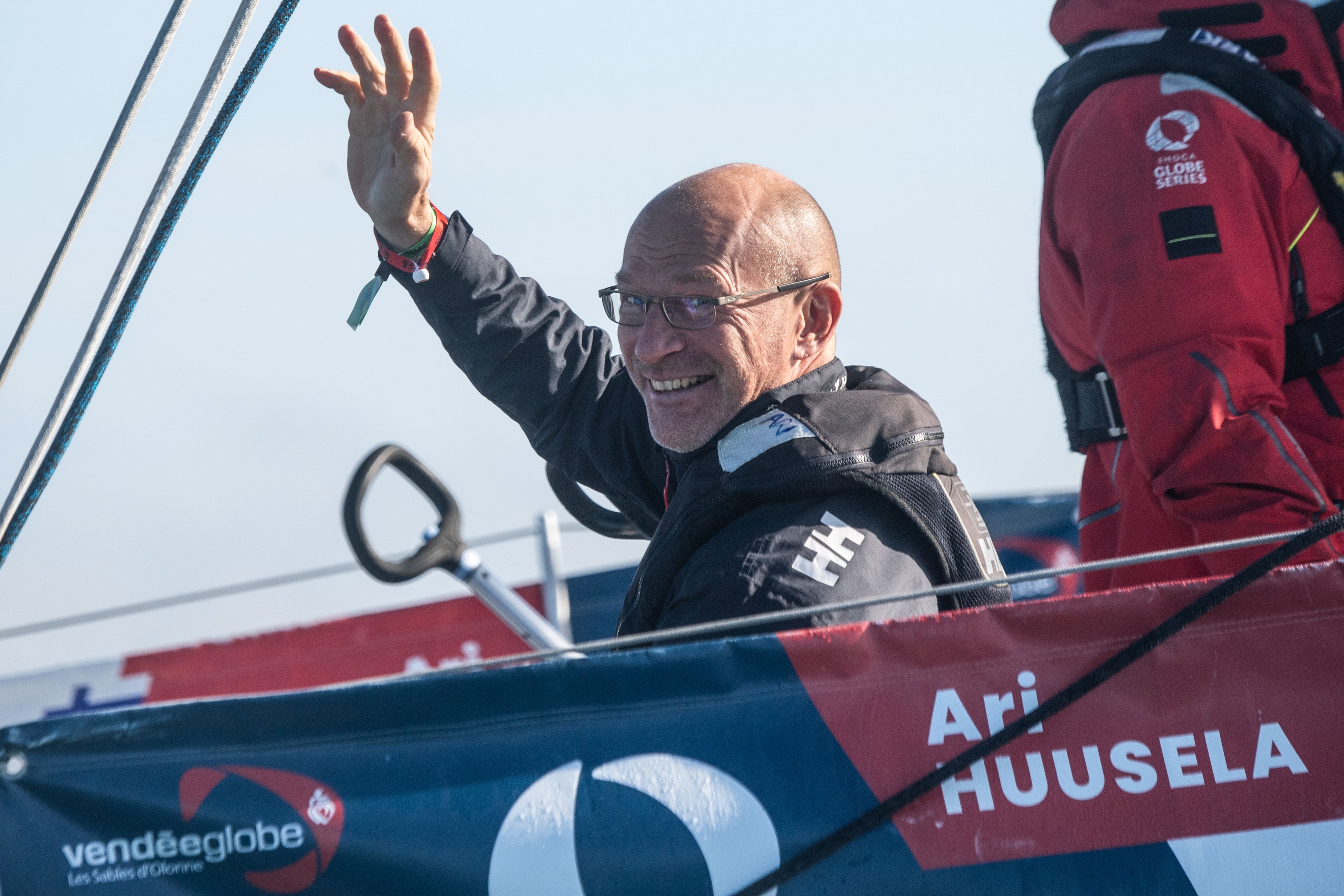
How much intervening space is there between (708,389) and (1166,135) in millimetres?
808

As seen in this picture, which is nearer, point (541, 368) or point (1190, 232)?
point (1190, 232)

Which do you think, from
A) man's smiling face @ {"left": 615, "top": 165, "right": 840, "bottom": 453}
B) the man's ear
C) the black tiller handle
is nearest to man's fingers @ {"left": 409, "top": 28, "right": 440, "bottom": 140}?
man's smiling face @ {"left": 615, "top": 165, "right": 840, "bottom": 453}

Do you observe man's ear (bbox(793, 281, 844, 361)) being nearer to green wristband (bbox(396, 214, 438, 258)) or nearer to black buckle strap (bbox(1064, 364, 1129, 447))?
black buckle strap (bbox(1064, 364, 1129, 447))

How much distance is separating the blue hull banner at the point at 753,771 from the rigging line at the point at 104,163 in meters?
0.71

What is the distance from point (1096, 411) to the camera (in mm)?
2246

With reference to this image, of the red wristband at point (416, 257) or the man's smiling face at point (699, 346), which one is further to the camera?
the red wristband at point (416, 257)

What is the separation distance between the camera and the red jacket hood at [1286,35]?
211 cm

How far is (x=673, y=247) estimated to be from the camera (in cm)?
223

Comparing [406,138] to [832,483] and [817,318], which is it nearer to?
[817,318]

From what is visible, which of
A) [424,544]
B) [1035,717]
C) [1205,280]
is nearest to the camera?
[1035,717]

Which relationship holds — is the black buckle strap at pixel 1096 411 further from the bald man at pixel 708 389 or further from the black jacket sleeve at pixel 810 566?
the black jacket sleeve at pixel 810 566

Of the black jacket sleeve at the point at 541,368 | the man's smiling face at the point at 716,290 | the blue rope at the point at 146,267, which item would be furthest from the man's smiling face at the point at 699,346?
the blue rope at the point at 146,267

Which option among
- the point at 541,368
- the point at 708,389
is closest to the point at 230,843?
the point at 708,389

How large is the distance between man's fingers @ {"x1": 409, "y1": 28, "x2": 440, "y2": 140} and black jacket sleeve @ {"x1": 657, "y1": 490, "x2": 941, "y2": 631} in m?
0.93
